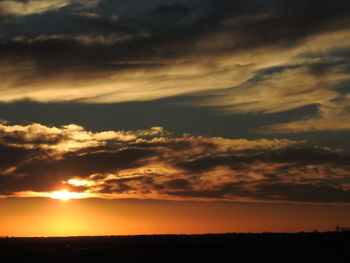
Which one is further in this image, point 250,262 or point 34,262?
point 34,262

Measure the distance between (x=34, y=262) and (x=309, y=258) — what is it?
→ 4138 cm

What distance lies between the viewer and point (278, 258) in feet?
284

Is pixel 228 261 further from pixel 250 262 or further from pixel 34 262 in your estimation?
pixel 34 262

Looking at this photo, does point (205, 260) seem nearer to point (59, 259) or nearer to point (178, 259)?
point (178, 259)

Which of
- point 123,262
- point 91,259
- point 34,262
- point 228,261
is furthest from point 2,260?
point 228,261

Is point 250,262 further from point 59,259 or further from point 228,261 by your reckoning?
point 59,259

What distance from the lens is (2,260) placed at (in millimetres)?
90938

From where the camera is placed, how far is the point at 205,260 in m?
85.6

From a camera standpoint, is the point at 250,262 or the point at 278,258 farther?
the point at 278,258

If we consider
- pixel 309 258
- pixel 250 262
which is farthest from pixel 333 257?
pixel 250 262

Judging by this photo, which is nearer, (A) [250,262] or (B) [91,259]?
(A) [250,262]

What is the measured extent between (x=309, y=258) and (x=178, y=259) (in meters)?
19.8

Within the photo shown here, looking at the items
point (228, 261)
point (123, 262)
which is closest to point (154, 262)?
point (123, 262)

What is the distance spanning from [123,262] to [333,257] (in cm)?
3221
